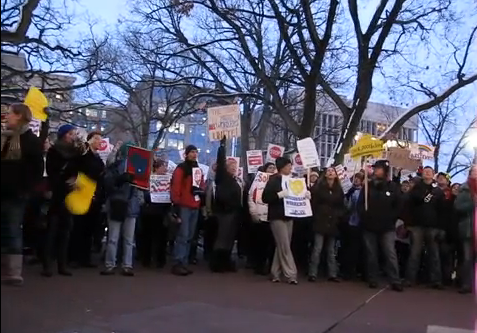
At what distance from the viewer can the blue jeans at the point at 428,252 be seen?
405 inches

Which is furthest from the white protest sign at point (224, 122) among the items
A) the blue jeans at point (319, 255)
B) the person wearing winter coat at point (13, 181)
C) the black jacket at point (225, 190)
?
the person wearing winter coat at point (13, 181)

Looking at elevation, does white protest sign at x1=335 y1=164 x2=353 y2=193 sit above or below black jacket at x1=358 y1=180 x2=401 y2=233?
above

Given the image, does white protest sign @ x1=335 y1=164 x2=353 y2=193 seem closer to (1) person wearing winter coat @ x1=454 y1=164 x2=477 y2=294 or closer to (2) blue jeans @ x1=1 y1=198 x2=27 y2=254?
(1) person wearing winter coat @ x1=454 y1=164 x2=477 y2=294

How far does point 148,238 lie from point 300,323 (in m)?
4.85

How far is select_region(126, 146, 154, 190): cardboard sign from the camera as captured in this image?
949 centimetres

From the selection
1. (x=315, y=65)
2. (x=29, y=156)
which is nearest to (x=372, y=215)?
(x=29, y=156)

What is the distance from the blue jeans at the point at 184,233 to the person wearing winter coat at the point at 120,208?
2.62ft

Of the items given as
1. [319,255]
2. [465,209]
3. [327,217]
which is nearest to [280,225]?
[327,217]

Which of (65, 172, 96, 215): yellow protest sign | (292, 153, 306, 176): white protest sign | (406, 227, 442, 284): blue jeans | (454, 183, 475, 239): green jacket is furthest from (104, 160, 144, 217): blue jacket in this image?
(292, 153, 306, 176): white protest sign

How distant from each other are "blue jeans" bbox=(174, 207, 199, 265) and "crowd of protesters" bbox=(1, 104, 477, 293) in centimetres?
2

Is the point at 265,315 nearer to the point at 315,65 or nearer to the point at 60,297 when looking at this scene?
the point at 60,297

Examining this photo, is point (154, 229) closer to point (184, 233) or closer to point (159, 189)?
point (159, 189)

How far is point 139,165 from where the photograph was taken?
966 centimetres

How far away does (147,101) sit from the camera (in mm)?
34000
